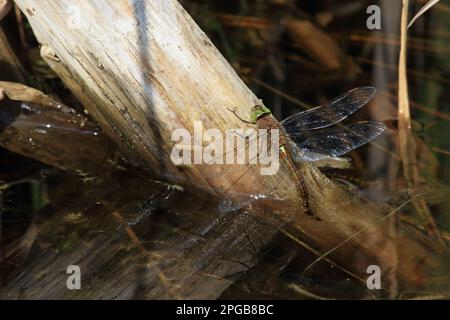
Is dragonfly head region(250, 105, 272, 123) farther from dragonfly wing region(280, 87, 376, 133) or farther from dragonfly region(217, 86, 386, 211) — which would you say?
Answer: dragonfly wing region(280, 87, 376, 133)

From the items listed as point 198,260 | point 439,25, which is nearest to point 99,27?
point 198,260

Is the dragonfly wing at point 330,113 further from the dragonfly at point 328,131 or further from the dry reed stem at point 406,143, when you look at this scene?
the dry reed stem at point 406,143

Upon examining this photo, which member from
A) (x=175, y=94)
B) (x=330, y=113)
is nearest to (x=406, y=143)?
(x=330, y=113)

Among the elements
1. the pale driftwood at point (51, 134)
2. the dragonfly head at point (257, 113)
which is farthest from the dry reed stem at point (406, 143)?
the pale driftwood at point (51, 134)

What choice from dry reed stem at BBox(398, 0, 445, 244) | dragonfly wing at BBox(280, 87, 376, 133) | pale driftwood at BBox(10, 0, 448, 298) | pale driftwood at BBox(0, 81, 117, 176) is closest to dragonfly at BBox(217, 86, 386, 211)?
dragonfly wing at BBox(280, 87, 376, 133)
